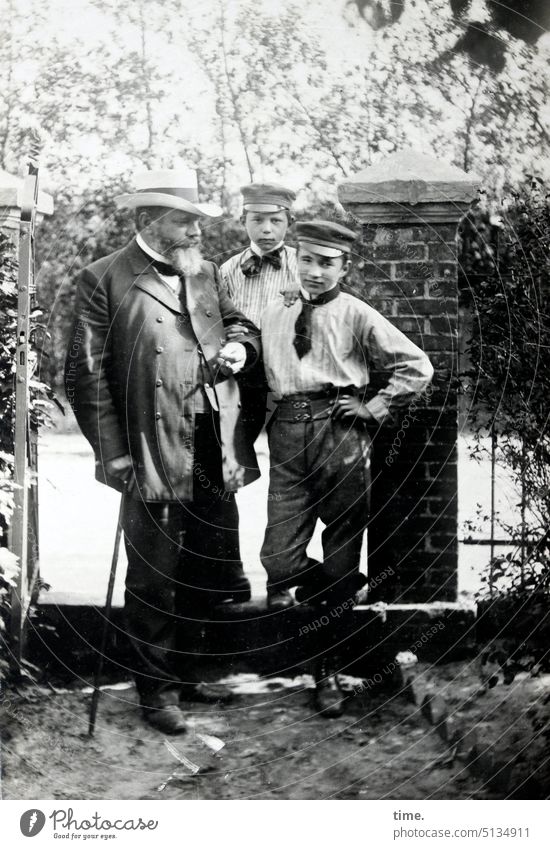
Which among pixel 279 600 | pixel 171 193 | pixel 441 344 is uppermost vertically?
pixel 171 193

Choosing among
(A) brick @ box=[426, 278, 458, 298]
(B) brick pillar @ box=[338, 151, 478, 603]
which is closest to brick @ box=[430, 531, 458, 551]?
(B) brick pillar @ box=[338, 151, 478, 603]

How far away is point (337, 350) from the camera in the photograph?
3305 millimetres

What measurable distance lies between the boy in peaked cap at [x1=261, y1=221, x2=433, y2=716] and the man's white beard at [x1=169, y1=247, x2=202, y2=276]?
29 centimetres

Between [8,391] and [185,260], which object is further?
[8,391]

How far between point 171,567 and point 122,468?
0.38 m

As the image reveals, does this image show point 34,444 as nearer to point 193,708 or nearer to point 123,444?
point 123,444

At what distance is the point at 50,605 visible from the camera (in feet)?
11.2

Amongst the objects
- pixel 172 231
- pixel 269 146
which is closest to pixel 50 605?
pixel 172 231

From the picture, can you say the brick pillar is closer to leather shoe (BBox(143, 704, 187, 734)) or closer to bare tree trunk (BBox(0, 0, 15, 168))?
leather shoe (BBox(143, 704, 187, 734))

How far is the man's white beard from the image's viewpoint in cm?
329

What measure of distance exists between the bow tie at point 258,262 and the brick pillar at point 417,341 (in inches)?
11.7

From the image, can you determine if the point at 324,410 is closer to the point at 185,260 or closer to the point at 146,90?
the point at 185,260
